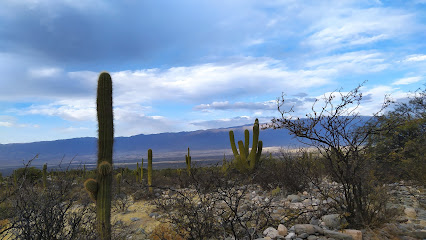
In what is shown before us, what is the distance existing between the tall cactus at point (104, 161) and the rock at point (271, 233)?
3003 millimetres

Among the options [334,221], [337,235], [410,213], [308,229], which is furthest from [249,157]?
[337,235]

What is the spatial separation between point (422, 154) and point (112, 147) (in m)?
10.8

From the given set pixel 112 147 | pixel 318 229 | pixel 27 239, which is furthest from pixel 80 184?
pixel 318 229

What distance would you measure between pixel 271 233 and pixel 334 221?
1.37 m

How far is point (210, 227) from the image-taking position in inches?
207

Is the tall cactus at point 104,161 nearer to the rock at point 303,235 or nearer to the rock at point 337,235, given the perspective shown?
the rock at point 303,235

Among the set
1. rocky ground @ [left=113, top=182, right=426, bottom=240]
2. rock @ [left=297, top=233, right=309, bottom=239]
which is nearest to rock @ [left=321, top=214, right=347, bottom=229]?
rocky ground @ [left=113, top=182, right=426, bottom=240]

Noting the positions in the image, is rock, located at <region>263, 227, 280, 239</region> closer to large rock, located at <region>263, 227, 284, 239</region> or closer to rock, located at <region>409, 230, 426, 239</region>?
large rock, located at <region>263, 227, 284, 239</region>

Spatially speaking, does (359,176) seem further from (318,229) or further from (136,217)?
(136,217)

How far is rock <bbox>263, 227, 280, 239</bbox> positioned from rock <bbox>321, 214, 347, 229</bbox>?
3.74 ft

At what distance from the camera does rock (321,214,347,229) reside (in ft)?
19.3

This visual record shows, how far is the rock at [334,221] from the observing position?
5.87 metres

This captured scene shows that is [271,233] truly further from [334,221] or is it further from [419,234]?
[419,234]

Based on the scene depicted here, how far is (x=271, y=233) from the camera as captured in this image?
5.52m
